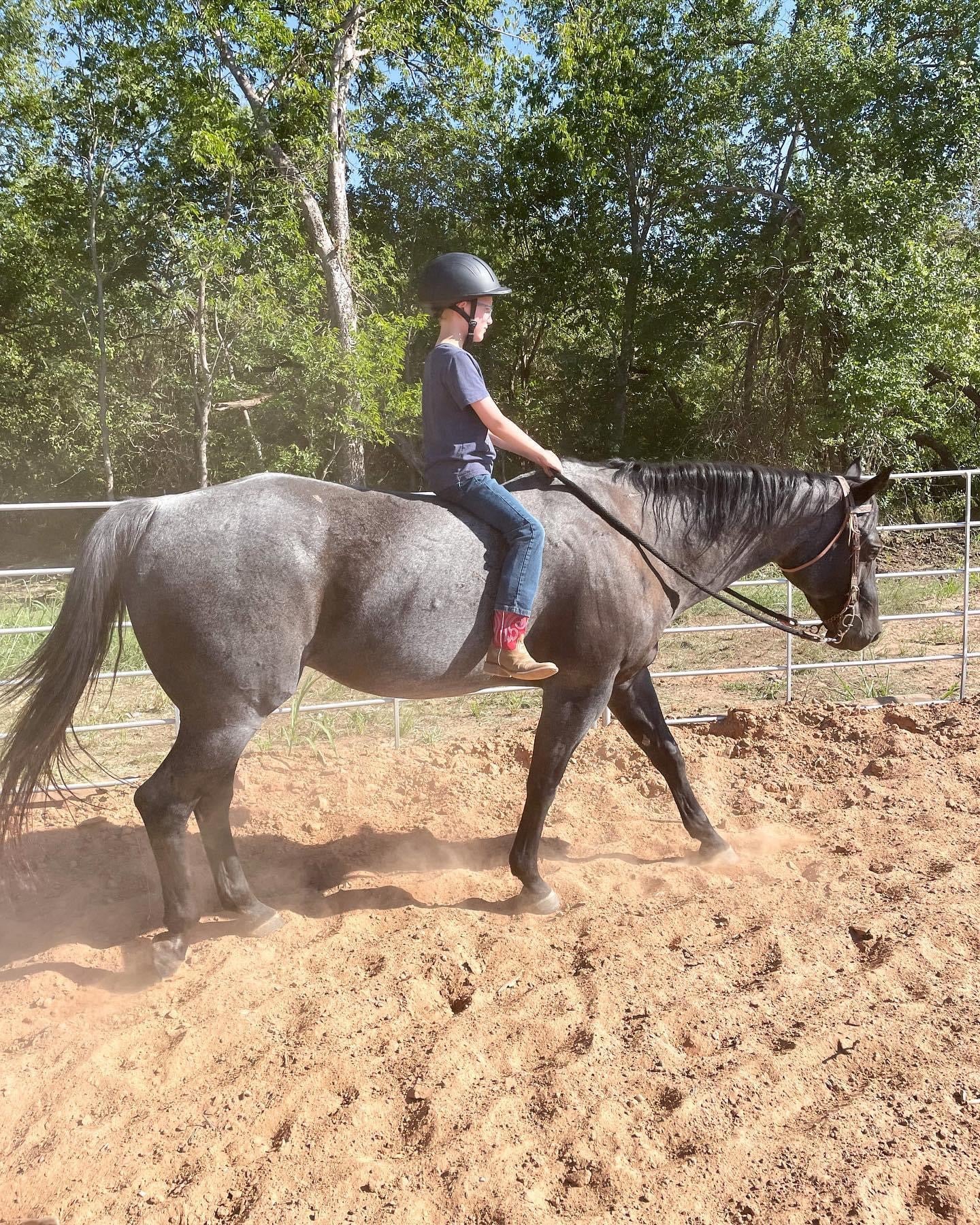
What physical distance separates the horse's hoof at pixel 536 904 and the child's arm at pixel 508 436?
6.50 feet

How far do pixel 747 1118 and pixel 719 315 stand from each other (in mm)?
20126

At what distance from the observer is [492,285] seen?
3.66 m

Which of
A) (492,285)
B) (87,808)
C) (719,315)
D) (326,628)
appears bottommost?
(87,808)

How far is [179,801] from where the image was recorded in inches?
138

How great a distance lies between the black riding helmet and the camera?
11.8 feet

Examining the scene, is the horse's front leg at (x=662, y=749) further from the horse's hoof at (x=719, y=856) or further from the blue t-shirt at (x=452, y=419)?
the blue t-shirt at (x=452, y=419)

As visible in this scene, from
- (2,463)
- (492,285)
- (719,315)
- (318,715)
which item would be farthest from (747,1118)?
(2,463)

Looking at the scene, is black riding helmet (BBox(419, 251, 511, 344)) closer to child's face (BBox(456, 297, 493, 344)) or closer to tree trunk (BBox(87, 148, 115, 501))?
child's face (BBox(456, 297, 493, 344))

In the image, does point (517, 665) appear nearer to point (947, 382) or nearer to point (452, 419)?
point (452, 419)

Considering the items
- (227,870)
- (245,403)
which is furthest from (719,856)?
(245,403)

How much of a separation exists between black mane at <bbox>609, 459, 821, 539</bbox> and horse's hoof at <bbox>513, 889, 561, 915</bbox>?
191 centimetres

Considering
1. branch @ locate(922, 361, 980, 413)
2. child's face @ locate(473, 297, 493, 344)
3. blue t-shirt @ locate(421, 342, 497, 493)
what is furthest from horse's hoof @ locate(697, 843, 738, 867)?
branch @ locate(922, 361, 980, 413)

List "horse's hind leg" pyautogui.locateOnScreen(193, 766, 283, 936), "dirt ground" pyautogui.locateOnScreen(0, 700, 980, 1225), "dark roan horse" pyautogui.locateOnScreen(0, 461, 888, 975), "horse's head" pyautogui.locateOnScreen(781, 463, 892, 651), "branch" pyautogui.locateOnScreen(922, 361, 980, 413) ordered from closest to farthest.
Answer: "dirt ground" pyautogui.locateOnScreen(0, 700, 980, 1225), "dark roan horse" pyautogui.locateOnScreen(0, 461, 888, 975), "horse's hind leg" pyautogui.locateOnScreen(193, 766, 283, 936), "horse's head" pyautogui.locateOnScreen(781, 463, 892, 651), "branch" pyautogui.locateOnScreen(922, 361, 980, 413)

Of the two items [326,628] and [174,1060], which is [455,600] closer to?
[326,628]
